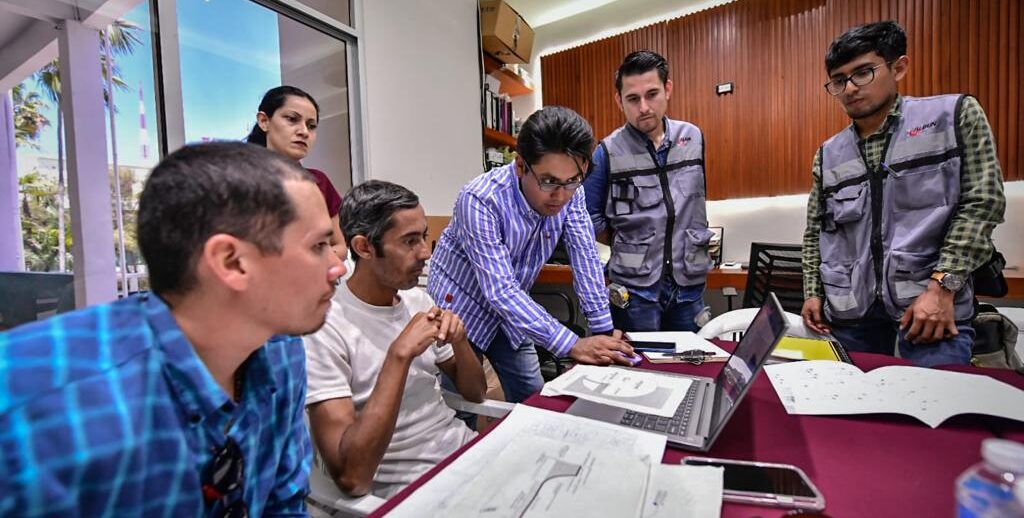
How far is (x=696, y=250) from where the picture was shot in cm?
194

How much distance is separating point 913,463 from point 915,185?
44.4 inches

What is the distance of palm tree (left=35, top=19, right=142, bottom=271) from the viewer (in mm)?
1775

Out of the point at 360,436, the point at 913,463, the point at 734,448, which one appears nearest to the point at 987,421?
the point at 913,463

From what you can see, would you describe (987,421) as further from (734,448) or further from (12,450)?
(12,450)

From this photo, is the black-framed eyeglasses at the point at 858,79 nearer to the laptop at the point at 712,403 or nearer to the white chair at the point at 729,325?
the white chair at the point at 729,325

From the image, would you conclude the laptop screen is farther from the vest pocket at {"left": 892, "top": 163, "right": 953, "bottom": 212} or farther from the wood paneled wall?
the wood paneled wall

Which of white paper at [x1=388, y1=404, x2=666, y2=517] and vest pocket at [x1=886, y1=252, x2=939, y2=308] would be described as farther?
vest pocket at [x1=886, y1=252, x2=939, y2=308]

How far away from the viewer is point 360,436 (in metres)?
0.90

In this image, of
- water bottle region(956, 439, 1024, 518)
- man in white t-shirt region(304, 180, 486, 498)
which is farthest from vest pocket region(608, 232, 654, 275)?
water bottle region(956, 439, 1024, 518)

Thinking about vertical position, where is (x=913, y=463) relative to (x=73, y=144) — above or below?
below

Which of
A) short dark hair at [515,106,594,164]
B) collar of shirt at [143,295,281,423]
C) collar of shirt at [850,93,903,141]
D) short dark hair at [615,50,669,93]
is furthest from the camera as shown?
short dark hair at [615,50,669,93]

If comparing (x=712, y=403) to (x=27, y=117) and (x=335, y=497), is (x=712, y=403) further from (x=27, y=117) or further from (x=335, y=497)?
(x=27, y=117)

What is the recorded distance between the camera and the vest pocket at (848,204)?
154 centimetres

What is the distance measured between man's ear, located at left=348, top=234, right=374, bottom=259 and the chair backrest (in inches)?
84.2
